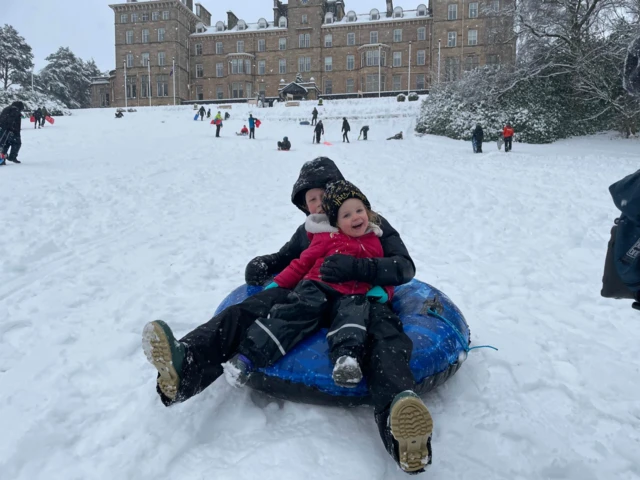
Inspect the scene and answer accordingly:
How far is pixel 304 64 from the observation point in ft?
180

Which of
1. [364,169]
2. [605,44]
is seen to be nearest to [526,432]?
[364,169]

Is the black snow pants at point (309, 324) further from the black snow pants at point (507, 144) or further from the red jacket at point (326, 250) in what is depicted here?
the black snow pants at point (507, 144)

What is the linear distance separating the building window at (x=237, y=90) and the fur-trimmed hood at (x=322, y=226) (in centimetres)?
5598

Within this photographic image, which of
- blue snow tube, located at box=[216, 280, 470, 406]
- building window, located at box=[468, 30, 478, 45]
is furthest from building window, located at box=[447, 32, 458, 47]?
blue snow tube, located at box=[216, 280, 470, 406]

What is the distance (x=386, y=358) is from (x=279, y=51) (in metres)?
58.1

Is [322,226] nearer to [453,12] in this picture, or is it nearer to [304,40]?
[453,12]

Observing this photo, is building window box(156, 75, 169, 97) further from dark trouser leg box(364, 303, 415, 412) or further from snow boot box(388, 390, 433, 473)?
snow boot box(388, 390, 433, 473)

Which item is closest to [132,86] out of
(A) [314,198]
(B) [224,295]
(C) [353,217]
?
(B) [224,295]

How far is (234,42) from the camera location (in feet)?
185

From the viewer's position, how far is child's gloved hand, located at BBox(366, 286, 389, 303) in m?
2.81

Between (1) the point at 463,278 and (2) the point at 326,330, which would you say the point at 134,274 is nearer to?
(2) the point at 326,330

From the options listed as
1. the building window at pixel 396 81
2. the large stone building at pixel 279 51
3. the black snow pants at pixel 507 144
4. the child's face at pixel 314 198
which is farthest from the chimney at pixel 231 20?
the child's face at pixel 314 198

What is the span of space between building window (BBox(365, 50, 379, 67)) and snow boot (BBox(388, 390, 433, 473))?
5371 cm

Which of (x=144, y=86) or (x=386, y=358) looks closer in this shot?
(x=386, y=358)
